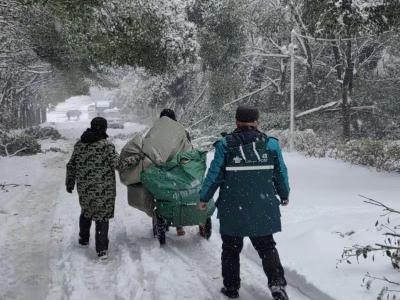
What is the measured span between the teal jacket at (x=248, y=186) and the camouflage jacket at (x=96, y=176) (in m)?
2.34

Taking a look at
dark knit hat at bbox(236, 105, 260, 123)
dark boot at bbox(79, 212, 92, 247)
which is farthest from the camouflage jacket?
dark knit hat at bbox(236, 105, 260, 123)

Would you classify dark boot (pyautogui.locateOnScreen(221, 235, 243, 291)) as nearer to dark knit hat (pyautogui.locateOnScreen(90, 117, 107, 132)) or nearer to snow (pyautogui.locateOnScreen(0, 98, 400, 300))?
snow (pyautogui.locateOnScreen(0, 98, 400, 300))


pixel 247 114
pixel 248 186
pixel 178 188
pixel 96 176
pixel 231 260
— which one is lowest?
pixel 231 260

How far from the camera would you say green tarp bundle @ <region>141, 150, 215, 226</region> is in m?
6.91

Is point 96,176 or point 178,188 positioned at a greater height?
point 96,176

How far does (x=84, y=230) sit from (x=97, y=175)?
98cm

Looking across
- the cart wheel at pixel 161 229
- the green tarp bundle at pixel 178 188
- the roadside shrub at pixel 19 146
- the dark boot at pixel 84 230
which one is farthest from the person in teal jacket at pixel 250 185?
the roadside shrub at pixel 19 146

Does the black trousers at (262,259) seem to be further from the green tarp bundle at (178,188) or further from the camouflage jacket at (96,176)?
the camouflage jacket at (96,176)

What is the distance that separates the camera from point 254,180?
4.78m

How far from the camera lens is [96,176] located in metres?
6.76

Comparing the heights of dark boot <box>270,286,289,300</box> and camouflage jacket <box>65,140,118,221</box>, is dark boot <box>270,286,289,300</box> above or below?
below

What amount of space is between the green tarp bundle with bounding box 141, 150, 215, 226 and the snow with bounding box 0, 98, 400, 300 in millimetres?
478

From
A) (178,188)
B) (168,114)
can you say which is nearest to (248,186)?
(178,188)

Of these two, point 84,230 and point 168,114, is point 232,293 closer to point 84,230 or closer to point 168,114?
point 84,230
